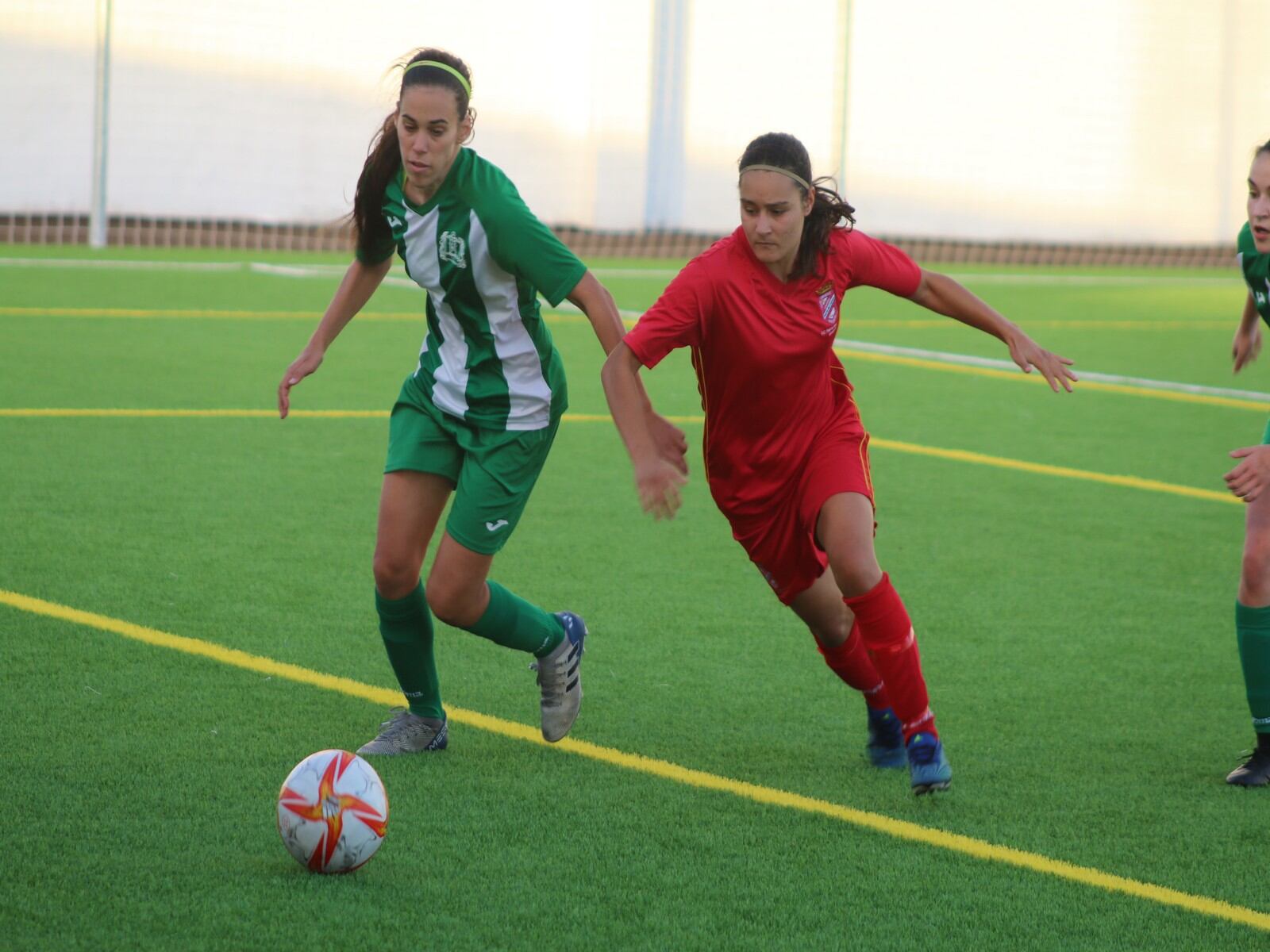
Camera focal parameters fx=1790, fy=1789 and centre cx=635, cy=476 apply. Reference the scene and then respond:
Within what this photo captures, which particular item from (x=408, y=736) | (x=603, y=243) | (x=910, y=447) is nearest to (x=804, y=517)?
(x=408, y=736)

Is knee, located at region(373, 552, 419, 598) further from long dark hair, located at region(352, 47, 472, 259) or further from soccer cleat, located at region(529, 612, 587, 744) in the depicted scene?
long dark hair, located at region(352, 47, 472, 259)

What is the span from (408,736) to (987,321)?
5.81 feet

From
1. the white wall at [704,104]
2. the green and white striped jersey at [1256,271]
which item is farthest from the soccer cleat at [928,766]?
the white wall at [704,104]

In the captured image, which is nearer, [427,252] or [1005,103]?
[427,252]

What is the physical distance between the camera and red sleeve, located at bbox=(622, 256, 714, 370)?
407 centimetres

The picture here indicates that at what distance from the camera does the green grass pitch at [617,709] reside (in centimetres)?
352

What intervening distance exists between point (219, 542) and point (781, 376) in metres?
3.05

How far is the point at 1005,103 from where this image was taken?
25297 mm

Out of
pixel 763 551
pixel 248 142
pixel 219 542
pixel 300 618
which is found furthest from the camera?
pixel 248 142

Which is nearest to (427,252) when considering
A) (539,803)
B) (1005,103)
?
(539,803)

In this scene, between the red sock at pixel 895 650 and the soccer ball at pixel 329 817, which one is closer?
the soccer ball at pixel 329 817

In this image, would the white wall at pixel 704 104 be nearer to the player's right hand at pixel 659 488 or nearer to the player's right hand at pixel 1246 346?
the player's right hand at pixel 1246 346

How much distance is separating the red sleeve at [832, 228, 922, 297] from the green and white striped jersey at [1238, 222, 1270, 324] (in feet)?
3.07

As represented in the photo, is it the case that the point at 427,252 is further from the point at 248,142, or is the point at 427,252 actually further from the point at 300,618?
the point at 248,142
